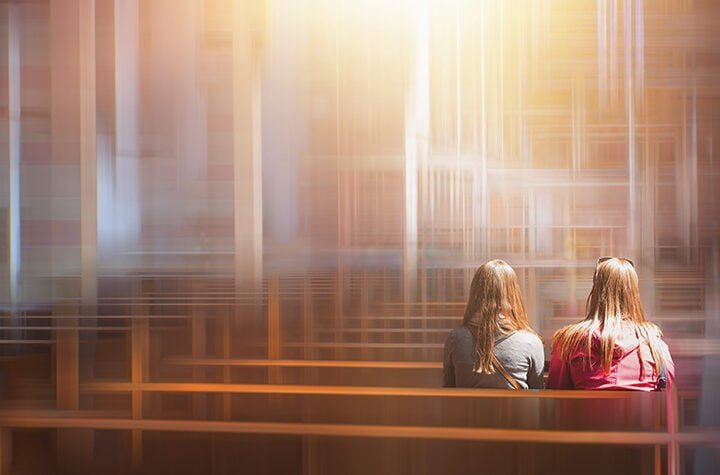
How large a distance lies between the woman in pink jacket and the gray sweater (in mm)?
43

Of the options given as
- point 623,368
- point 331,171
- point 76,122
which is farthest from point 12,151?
point 623,368

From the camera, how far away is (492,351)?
1807mm

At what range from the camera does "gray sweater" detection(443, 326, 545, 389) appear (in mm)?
1803

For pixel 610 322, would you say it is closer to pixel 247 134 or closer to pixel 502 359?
pixel 502 359

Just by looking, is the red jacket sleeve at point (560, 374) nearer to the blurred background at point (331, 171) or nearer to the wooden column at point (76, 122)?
the blurred background at point (331, 171)

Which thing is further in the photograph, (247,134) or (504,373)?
(247,134)

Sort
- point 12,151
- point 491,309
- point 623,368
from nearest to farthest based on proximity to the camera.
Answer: point 623,368 < point 491,309 < point 12,151

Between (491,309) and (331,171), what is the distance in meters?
1.68

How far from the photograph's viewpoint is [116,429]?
6.01 ft

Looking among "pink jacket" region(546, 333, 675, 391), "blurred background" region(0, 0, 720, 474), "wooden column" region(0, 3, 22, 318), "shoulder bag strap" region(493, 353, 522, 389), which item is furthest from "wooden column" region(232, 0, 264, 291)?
"pink jacket" region(546, 333, 675, 391)

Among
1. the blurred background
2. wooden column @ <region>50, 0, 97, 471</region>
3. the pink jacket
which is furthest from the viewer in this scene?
wooden column @ <region>50, 0, 97, 471</region>

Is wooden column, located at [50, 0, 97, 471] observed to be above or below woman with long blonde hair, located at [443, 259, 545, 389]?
above

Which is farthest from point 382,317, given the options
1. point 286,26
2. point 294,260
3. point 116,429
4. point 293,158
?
point 116,429

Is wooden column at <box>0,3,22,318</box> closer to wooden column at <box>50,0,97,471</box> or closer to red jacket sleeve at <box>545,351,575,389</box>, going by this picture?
wooden column at <box>50,0,97,471</box>
